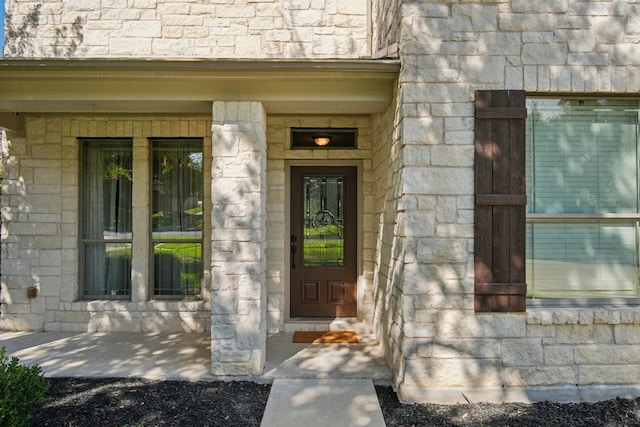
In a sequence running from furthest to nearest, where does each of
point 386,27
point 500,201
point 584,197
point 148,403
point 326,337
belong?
1. point 326,337
2. point 386,27
3. point 584,197
4. point 500,201
5. point 148,403

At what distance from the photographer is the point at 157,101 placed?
372 cm

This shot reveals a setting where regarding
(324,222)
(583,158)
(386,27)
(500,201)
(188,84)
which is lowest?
(324,222)

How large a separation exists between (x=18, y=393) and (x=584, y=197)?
15.4 ft

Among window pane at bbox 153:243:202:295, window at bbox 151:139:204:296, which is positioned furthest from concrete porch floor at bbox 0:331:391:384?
window at bbox 151:139:204:296

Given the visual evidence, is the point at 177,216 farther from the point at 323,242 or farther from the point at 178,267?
the point at 323,242

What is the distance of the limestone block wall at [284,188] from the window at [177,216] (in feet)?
3.14

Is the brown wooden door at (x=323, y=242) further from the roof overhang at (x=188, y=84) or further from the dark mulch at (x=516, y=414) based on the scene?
the dark mulch at (x=516, y=414)

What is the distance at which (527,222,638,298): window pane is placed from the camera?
3584 millimetres

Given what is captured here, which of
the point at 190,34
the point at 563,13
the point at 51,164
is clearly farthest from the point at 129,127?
the point at 563,13

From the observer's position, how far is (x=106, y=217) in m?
5.21

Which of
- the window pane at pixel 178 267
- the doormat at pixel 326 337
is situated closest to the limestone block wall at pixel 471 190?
the doormat at pixel 326 337

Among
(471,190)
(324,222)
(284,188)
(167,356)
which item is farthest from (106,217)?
(471,190)

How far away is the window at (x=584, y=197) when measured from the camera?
3.57 metres

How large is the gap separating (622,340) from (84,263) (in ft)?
19.6
